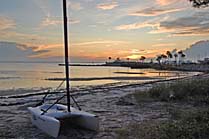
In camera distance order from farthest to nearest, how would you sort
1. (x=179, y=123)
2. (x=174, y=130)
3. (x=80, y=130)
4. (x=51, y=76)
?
(x=51, y=76), (x=80, y=130), (x=179, y=123), (x=174, y=130)

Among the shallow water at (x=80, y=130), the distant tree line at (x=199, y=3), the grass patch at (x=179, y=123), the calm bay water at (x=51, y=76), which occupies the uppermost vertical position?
the distant tree line at (x=199, y=3)

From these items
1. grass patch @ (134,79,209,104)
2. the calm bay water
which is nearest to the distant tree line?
grass patch @ (134,79,209,104)

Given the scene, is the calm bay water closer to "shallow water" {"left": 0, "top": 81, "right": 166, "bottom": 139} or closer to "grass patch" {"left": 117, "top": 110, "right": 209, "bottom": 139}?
"shallow water" {"left": 0, "top": 81, "right": 166, "bottom": 139}

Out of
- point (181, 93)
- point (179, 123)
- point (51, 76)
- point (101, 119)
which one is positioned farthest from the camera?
point (51, 76)

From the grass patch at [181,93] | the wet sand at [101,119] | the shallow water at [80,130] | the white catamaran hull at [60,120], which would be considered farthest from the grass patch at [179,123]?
the white catamaran hull at [60,120]

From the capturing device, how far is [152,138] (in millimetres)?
10078

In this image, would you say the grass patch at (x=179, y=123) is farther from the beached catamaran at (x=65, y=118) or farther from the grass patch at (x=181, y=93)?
the beached catamaran at (x=65, y=118)

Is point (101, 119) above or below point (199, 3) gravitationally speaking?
below

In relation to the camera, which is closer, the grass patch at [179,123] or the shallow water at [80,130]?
the grass patch at [179,123]

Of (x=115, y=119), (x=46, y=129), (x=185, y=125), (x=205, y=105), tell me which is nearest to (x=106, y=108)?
(x=115, y=119)

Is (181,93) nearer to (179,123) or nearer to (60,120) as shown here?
(179,123)

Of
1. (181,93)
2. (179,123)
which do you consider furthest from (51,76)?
(179,123)

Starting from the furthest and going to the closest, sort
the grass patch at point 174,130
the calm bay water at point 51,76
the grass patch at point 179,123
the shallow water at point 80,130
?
the calm bay water at point 51,76
the shallow water at point 80,130
the grass patch at point 179,123
the grass patch at point 174,130

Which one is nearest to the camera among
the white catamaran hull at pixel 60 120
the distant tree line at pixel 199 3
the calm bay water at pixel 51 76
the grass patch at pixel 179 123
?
the grass patch at pixel 179 123
